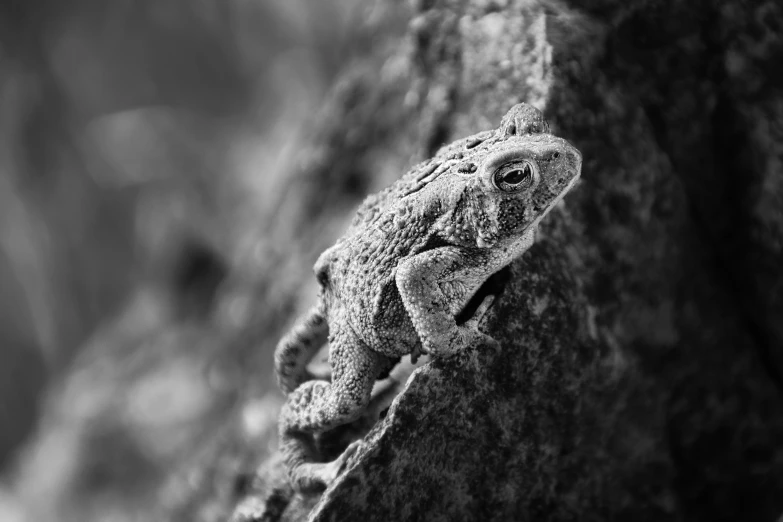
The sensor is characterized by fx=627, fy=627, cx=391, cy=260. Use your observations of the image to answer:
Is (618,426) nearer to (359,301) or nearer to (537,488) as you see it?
(537,488)

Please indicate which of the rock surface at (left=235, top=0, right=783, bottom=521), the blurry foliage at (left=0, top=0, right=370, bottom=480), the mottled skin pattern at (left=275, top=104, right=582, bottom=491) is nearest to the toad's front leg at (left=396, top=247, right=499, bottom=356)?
the mottled skin pattern at (left=275, top=104, right=582, bottom=491)

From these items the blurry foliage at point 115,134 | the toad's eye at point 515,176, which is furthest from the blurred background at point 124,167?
the toad's eye at point 515,176

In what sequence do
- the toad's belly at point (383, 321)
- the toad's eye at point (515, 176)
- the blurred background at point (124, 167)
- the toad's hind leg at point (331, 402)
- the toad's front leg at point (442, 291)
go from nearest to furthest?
the toad's eye at point (515, 176) < the toad's front leg at point (442, 291) < the toad's belly at point (383, 321) < the toad's hind leg at point (331, 402) < the blurred background at point (124, 167)

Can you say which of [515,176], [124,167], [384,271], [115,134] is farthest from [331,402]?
[115,134]

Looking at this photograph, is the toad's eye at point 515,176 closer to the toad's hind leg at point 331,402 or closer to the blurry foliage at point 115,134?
the toad's hind leg at point 331,402

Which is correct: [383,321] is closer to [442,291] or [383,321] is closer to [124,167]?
[442,291]

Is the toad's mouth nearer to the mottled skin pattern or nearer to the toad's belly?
the mottled skin pattern
